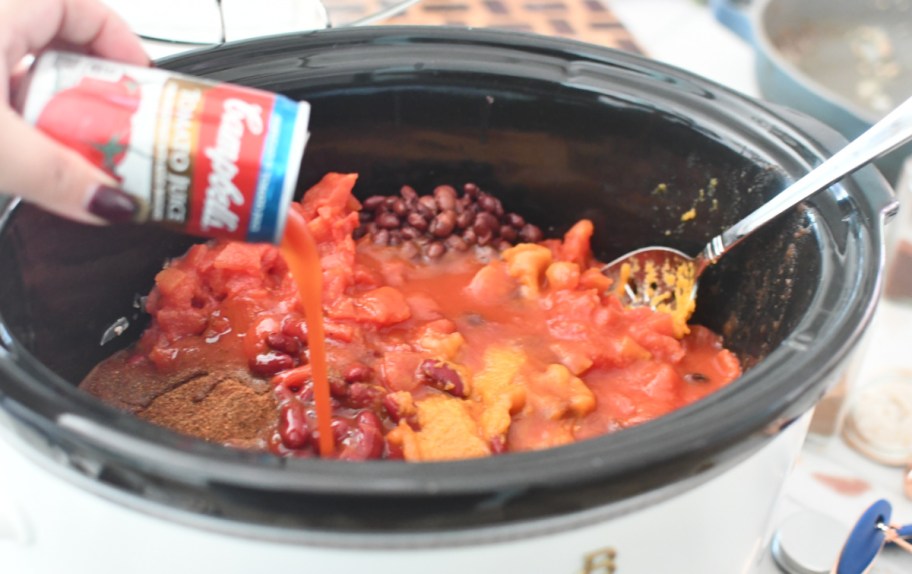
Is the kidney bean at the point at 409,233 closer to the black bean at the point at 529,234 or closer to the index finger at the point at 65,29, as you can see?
the black bean at the point at 529,234

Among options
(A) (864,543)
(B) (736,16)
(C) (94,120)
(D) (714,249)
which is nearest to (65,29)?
(C) (94,120)

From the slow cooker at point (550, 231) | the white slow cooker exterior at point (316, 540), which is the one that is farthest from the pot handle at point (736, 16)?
the white slow cooker exterior at point (316, 540)

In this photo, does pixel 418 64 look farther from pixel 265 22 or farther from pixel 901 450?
pixel 901 450

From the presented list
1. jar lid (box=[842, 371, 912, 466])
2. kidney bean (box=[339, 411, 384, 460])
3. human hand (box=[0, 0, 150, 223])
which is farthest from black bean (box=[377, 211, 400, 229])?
jar lid (box=[842, 371, 912, 466])

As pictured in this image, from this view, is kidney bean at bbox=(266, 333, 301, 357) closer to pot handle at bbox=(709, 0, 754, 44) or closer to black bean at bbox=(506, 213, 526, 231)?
black bean at bbox=(506, 213, 526, 231)

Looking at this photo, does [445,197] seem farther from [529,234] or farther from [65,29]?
[65,29]

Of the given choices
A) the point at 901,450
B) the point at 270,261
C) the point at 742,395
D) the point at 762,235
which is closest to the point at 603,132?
the point at 762,235
